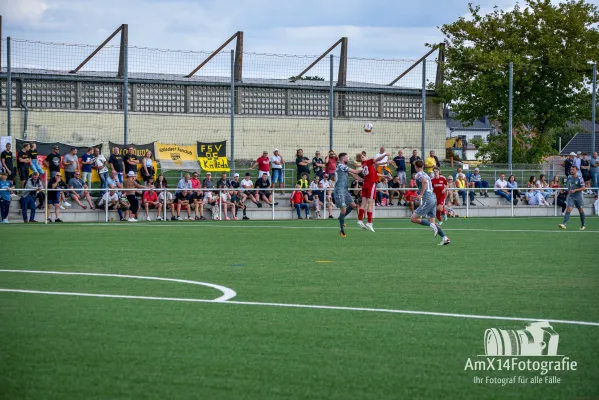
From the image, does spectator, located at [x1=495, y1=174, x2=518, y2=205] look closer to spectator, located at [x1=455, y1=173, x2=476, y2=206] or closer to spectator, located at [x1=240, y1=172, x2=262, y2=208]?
spectator, located at [x1=455, y1=173, x2=476, y2=206]

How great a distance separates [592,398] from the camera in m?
5.68

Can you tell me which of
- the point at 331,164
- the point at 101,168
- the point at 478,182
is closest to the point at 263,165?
the point at 331,164

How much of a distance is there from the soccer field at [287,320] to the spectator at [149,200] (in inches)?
457

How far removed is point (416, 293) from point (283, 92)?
29.0 meters

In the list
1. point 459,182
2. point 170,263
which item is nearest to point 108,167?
point 459,182

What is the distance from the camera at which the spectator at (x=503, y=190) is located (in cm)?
3428

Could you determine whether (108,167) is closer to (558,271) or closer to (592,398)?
(558,271)

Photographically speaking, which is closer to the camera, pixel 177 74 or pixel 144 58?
pixel 144 58

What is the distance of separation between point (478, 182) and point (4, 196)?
57.3ft

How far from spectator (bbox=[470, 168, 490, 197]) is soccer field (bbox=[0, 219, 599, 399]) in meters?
17.4

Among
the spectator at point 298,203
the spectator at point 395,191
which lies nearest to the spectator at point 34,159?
the spectator at point 298,203

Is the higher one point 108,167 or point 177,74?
point 177,74

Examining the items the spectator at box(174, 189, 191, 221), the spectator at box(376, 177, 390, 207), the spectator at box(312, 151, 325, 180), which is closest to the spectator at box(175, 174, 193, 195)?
the spectator at box(174, 189, 191, 221)

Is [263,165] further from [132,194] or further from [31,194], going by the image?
[31,194]
